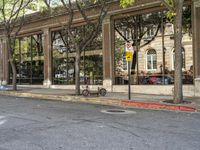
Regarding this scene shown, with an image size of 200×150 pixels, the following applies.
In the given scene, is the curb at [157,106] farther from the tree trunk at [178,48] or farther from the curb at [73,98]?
the tree trunk at [178,48]

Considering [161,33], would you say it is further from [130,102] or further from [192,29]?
[130,102]

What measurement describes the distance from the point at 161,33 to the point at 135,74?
309 centimetres

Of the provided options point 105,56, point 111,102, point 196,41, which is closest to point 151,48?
point 196,41

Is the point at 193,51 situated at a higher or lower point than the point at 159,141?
higher

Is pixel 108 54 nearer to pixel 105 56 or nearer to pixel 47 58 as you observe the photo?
pixel 105 56

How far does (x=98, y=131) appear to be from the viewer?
992 cm

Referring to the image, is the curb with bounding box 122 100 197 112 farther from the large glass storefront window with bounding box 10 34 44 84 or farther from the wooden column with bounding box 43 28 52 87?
the large glass storefront window with bounding box 10 34 44 84

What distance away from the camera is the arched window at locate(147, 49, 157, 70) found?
21984mm

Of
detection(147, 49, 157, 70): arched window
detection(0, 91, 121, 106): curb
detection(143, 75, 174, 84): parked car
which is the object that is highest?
detection(147, 49, 157, 70): arched window

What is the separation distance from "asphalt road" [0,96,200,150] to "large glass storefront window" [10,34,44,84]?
1715cm

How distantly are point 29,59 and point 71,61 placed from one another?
5825mm

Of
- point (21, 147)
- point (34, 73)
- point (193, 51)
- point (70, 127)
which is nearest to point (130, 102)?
point (193, 51)

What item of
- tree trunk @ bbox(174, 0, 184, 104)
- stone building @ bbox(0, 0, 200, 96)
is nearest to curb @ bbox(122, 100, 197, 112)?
tree trunk @ bbox(174, 0, 184, 104)

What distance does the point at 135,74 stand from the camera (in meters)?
23.0
